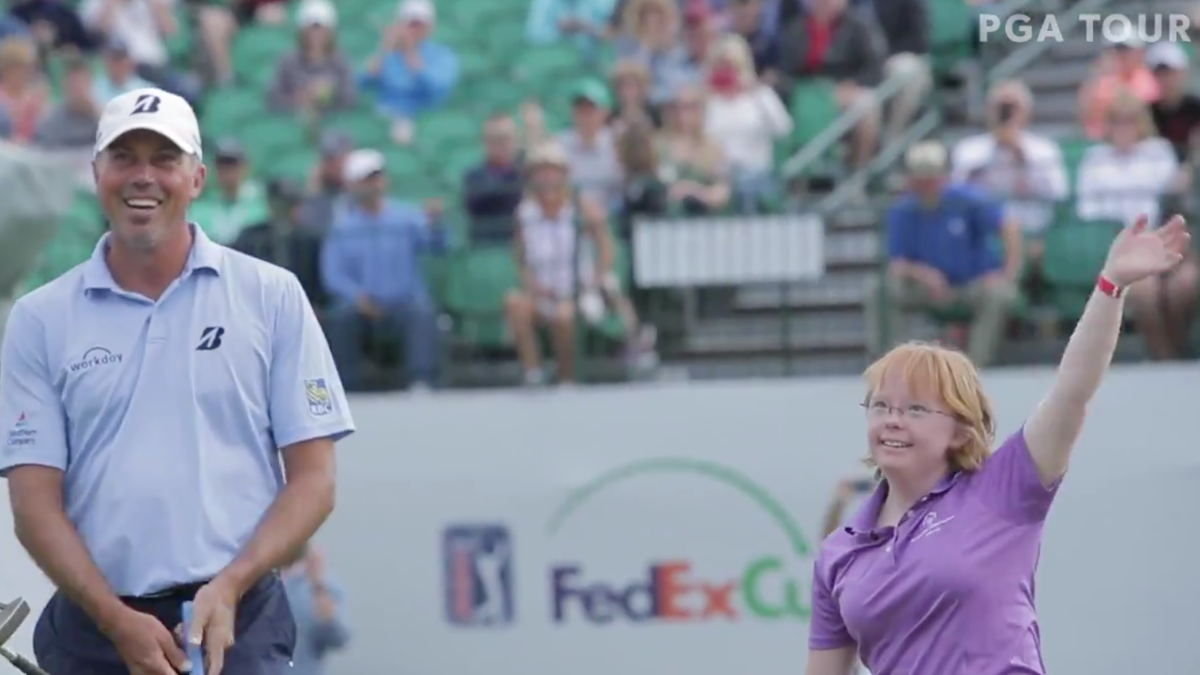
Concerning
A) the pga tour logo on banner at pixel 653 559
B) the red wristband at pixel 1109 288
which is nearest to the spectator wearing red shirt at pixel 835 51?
the pga tour logo on banner at pixel 653 559

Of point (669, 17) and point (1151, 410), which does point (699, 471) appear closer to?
point (1151, 410)

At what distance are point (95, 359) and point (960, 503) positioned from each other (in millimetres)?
1637

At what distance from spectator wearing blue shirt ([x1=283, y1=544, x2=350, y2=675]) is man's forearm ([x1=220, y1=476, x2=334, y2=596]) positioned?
5.66 m

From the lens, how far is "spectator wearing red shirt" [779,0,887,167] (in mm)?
11812

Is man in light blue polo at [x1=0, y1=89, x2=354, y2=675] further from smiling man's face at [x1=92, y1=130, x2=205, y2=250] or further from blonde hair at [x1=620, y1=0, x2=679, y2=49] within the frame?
blonde hair at [x1=620, y1=0, x2=679, y2=49]

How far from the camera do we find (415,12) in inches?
509

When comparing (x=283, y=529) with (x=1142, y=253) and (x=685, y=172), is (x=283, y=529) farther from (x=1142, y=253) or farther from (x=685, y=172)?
(x=685, y=172)

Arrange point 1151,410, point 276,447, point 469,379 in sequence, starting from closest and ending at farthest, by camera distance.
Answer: point 276,447, point 1151,410, point 469,379

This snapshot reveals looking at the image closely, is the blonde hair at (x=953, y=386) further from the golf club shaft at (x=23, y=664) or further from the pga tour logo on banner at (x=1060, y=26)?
the pga tour logo on banner at (x=1060, y=26)

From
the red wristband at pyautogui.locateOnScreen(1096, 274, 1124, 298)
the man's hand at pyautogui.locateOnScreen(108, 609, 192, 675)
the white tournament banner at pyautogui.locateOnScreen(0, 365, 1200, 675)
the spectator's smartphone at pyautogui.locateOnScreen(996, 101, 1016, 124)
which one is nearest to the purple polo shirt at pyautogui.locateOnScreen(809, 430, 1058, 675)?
the red wristband at pyautogui.locateOnScreen(1096, 274, 1124, 298)

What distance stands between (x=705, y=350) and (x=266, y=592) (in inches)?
247

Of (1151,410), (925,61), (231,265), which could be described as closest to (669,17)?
(925,61)

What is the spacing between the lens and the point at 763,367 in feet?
35.5

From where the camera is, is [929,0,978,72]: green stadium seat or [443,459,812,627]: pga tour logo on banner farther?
[929,0,978,72]: green stadium seat
